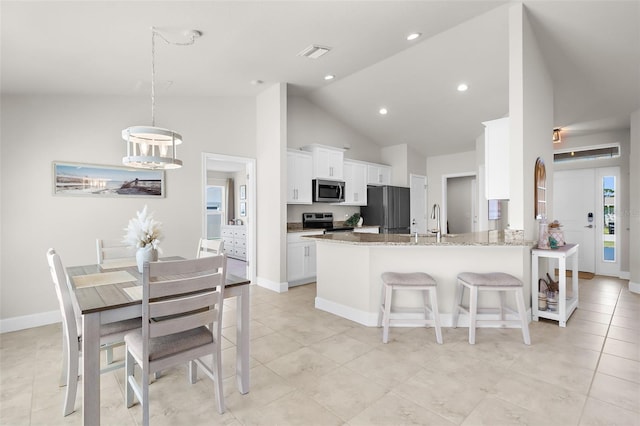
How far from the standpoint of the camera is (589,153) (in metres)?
5.81

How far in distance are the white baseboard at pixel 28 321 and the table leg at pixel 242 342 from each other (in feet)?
8.73

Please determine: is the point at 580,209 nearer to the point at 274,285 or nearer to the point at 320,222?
the point at 320,222

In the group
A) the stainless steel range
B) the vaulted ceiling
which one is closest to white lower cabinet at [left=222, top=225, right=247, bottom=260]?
the stainless steel range

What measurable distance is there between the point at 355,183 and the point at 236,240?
3.31 meters

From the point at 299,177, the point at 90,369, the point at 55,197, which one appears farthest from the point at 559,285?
the point at 55,197

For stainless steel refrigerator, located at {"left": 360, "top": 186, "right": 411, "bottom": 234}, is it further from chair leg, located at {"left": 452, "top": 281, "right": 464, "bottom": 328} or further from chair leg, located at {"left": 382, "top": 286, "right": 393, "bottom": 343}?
chair leg, located at {"left": 382, "top": 286, "right": 393, "bottom": 343}

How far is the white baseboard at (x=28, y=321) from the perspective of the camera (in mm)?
3205

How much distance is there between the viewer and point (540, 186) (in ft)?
12.0

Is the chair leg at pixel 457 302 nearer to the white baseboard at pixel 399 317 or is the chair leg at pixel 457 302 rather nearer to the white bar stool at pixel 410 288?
the white baseboard at pixel 399 317

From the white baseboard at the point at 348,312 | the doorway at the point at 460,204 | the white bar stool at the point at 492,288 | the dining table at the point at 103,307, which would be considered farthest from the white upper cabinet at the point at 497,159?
the doorway at the point at 460,204

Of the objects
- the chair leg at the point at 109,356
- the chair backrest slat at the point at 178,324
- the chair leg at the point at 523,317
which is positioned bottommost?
the chair leg at the point at 109,356

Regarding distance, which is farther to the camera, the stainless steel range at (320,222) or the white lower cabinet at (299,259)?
the stainless steel range at (320,222)

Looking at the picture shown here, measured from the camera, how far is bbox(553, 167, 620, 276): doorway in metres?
5.59

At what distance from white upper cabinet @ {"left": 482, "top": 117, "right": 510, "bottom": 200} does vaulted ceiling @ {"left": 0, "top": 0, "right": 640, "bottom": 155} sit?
3.42 ft
